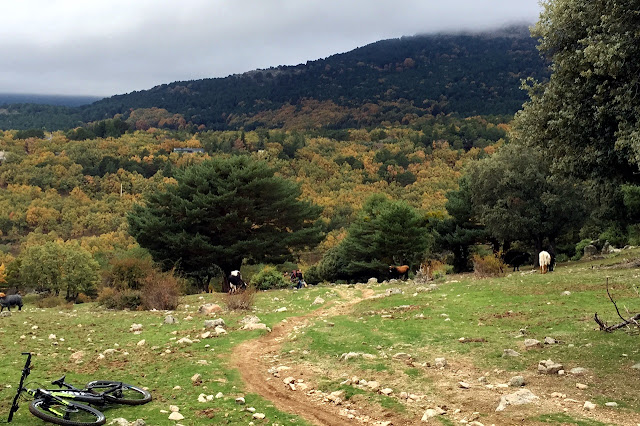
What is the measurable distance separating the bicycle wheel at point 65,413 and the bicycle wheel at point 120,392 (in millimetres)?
542

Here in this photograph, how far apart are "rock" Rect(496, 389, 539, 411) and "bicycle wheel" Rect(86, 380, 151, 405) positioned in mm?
5082

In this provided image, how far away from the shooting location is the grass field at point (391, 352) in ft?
23.8

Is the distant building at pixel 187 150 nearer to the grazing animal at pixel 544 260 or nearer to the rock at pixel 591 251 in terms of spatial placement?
the rock at pixel 591 251

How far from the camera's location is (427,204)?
8394cm

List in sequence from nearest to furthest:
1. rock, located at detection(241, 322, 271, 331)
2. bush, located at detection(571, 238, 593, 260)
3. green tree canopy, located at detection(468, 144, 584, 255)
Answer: rock, located at detection(241, 322, 271, 331)
green tree canopy, located at detection(468, 144, 584, 255)
bush, located at detection(571, 238, 593, 260)

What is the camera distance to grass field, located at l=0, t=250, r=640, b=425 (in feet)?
23.8

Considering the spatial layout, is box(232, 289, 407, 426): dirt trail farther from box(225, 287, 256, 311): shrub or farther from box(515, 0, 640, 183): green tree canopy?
box(515, 0, 640, 183): green tree canopy

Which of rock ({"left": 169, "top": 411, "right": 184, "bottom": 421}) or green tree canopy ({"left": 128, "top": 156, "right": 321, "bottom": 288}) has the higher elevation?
rock ({"left": 169, "top": 411, "right": 184, "bottom": 421})

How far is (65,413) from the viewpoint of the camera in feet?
22.1

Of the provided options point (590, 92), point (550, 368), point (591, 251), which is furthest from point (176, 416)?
point (591, 251)

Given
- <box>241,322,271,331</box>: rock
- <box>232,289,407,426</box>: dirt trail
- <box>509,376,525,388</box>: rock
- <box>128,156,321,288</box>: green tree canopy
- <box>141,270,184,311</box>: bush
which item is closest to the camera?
<box>232,289,407,426</box>: dirt trail

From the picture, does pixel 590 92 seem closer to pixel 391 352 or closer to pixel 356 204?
pixel 391 352

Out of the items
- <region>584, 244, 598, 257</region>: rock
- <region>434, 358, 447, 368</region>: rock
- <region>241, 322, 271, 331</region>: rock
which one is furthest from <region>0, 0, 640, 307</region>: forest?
<region>241, 322, 271, 331</region>: rock

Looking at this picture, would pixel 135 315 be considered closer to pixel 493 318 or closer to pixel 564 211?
pixel 493 318
